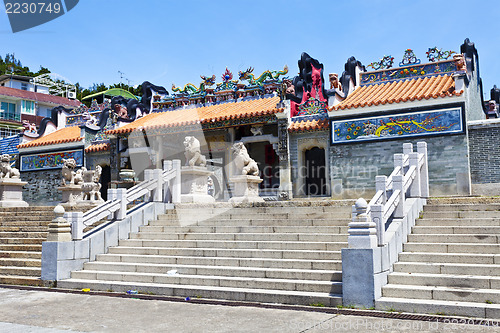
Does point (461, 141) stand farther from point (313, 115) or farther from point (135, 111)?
point (135, 111)

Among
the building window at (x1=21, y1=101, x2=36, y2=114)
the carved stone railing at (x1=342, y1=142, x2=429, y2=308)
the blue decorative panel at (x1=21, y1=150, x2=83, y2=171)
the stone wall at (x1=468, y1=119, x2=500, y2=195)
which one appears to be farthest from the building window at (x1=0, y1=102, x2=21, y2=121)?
the carved stone railing at (x1=342, y1=142, x2=429, y2=308)

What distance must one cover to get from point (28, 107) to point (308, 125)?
33.4m

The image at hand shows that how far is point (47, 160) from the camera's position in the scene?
75.8 feet

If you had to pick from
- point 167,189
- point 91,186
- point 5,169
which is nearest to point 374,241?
point 167,189

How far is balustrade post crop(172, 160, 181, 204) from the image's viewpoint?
512 inches

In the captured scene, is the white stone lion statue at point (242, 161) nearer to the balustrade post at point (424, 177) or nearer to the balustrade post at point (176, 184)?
the balustrade post at point (176, 184)

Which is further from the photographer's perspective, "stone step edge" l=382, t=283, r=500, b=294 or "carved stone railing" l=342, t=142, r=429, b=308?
"carved stone railing" l=342, t=142, r=429, b=308

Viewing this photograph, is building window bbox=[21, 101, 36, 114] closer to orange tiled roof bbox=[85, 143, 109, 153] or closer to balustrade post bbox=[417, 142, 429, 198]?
orange tiled roof bbox=[85, 143, 109, 153]

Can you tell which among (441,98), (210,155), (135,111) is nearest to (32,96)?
(135,111)

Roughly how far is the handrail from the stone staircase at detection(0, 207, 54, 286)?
676 cm

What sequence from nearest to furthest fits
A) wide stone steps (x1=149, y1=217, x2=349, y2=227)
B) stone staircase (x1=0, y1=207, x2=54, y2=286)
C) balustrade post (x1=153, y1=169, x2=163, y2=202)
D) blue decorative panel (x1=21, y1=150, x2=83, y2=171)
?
wide stone steps (x1=149, y1=217, x2=349, y2=227)
stone staircase (x1=0, y1=207, x2=54, y2=286)
balustrade post (x1=153, y1=169, x2=163, y2=202)
blue decorative panel (x1=21, y1=150, x2=83, y2=171)

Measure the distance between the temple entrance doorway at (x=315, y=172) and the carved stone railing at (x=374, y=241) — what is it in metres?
8.67

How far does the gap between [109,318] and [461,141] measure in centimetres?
1163

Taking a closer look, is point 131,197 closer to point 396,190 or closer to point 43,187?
point 396,190
